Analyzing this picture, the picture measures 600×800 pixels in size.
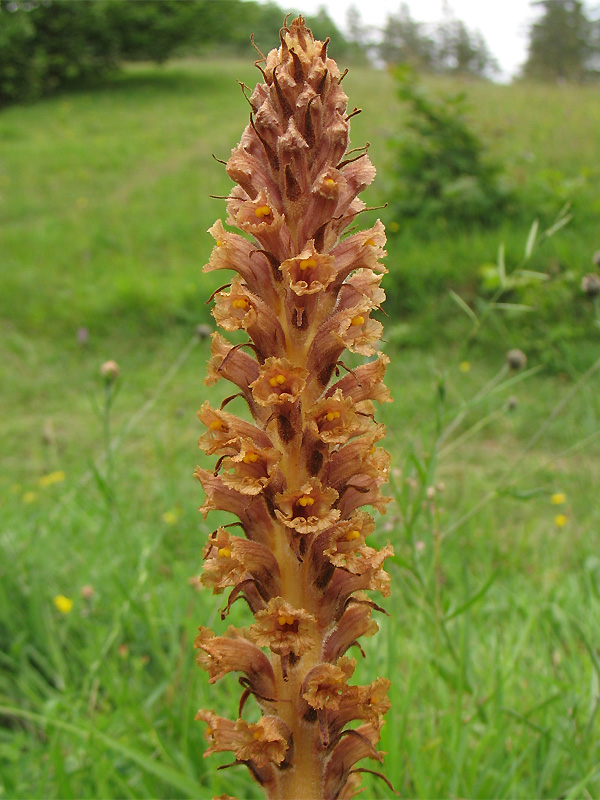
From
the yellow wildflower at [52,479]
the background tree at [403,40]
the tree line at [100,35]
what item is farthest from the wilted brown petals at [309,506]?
the background tree at [403,40]

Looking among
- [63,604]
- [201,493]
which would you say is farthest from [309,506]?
[201,493]

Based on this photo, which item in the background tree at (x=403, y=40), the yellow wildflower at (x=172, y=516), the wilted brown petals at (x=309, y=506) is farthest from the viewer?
the background tree at (x=403, y=40)

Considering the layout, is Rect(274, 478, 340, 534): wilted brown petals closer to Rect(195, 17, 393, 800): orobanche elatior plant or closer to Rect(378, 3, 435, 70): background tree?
Rect(195, 17, 393, 800): orobanche elatior plant

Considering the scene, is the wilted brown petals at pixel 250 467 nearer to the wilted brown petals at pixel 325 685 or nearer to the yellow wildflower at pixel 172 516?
the wilted brown petals at pixel 325 685

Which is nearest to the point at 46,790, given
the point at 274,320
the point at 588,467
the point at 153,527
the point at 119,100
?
the point at 274,320

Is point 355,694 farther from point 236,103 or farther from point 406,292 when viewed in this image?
point 236,103

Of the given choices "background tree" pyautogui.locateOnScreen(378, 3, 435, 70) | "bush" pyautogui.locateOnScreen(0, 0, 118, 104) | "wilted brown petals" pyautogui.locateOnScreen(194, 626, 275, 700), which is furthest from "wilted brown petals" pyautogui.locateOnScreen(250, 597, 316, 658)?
"background tree" pyautogui.locateOnScreen(378, 3, 435, 70)
